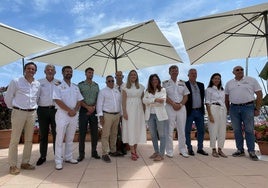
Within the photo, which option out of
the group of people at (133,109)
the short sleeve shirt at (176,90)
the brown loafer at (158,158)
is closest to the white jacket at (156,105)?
the group of people at (133,109)

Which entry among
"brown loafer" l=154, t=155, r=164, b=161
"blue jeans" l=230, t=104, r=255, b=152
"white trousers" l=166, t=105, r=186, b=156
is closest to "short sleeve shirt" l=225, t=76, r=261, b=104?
"blue jeans" l=230, t=104, r=255, b=152

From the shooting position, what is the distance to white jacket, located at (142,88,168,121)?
16.3 ft

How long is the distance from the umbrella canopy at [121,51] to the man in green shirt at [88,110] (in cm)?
72

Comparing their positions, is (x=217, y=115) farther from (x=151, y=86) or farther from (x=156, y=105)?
(x=151, y=86)

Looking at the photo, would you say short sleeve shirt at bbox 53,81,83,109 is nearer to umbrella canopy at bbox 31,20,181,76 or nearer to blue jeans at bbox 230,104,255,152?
umbrella canopy at bbox 31,20,181,76

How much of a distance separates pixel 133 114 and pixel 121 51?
2.05 metres

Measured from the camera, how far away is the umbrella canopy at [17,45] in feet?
15.3

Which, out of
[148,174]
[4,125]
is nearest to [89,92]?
[148,174]

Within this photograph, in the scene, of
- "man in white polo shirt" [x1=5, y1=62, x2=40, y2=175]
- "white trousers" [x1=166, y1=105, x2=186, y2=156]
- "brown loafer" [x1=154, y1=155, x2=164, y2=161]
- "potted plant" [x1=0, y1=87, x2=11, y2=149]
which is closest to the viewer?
"man in white polo shirt" [x1=5, y1=62, x2=40, y2=175]

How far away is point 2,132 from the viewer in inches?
266

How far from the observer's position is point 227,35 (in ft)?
18.3

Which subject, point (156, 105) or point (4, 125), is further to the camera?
point (4, 125)

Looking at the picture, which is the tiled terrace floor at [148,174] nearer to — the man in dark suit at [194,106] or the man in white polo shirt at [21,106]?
the man in white polo shirt at [21,106]

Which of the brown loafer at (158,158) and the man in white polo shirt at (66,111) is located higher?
the man in white polo shirt at (66,111)
